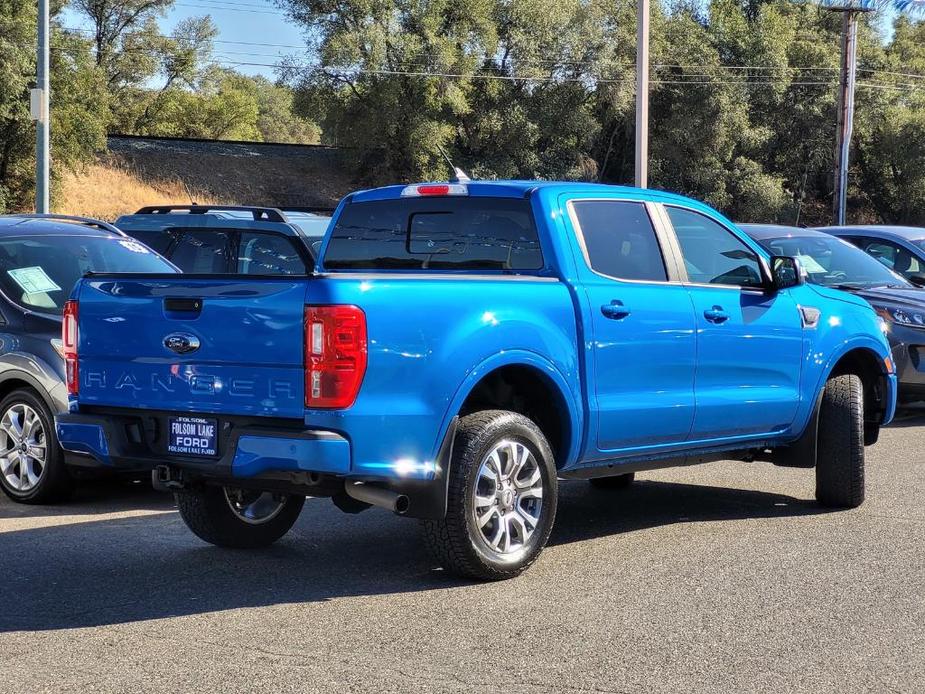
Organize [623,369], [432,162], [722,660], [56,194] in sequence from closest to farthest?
1. [722,660]
2. [623,369]
3. [56,194]
4. [432,162]

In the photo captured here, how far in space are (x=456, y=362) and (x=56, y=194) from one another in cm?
3851

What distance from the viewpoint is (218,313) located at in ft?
18.9

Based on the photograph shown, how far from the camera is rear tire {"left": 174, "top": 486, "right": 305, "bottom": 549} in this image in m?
6.87

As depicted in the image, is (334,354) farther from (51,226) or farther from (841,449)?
(51,226)

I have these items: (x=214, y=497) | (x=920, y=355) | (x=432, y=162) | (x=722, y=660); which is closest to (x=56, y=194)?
(x=432, y=162)

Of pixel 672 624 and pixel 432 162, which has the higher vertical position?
pixel 432 162

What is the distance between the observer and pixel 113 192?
48.0 metres

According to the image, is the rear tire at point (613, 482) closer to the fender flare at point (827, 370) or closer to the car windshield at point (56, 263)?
the fender flare at point (827, 370)

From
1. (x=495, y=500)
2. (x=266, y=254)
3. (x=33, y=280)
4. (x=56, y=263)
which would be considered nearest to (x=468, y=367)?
(x=495, y=500)

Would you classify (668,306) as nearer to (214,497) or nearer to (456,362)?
(456,362)

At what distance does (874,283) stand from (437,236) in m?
7.31

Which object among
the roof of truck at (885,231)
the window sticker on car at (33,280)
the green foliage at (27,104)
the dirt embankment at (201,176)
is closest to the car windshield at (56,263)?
the window sticker on car at (33,280)

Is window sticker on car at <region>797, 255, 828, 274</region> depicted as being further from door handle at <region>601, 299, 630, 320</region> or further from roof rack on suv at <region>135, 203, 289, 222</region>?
door handle at <region>601, 299, 630, 320</region>

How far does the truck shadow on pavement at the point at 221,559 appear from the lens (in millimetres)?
5777
